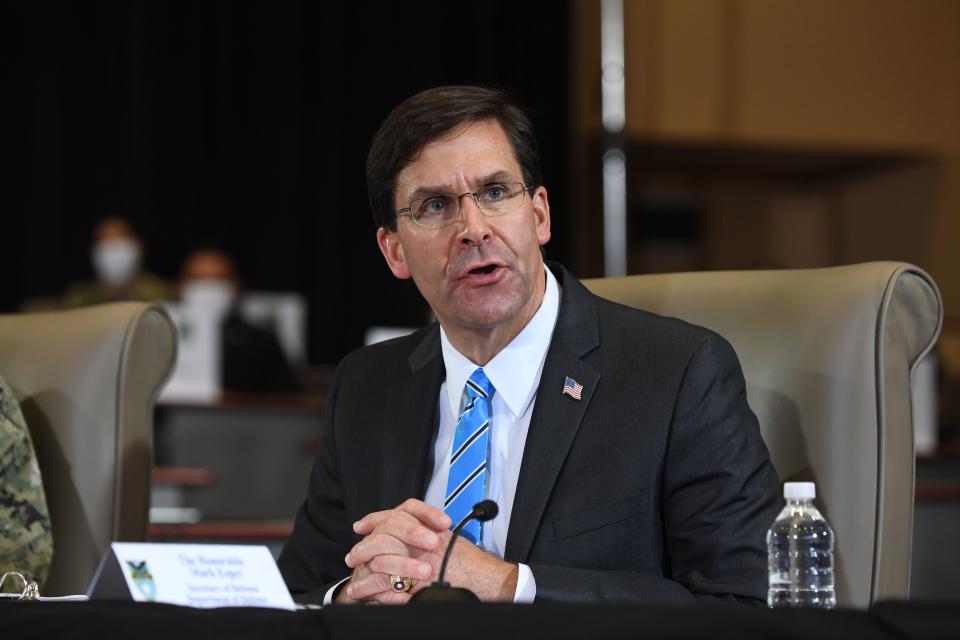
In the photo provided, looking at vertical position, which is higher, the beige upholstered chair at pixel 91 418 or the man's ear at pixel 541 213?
the man's ear at pixel 541 213

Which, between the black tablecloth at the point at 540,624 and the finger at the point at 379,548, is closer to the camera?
Answer: the black tablecloth at the point at 540,624

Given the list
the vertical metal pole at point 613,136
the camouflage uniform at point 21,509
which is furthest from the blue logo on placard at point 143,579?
the vertical metal pole at point 613,136

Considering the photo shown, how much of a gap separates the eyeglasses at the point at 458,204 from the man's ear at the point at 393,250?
13cm

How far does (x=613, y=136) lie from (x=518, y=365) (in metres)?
5.23

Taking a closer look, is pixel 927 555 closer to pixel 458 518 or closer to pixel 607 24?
pixel 458 518

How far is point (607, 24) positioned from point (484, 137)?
566 centimetres

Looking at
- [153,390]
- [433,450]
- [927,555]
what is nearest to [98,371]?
[153,390]

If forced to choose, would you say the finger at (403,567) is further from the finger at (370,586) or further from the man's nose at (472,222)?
the man's nose at (472,222)

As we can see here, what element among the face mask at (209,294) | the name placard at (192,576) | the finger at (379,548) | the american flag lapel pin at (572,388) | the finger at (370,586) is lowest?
the face mask at (209,294)

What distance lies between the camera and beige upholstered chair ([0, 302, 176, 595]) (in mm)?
2051

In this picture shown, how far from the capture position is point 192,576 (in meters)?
1.29

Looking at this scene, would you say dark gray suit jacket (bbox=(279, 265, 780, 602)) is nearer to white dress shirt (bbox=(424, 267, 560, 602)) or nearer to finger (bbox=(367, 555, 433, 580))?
white dress shirt (bbox=(424, 267, 560, 602))

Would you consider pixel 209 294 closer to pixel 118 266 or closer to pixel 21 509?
pixel 118 266

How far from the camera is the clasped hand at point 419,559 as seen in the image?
1.53 meters
